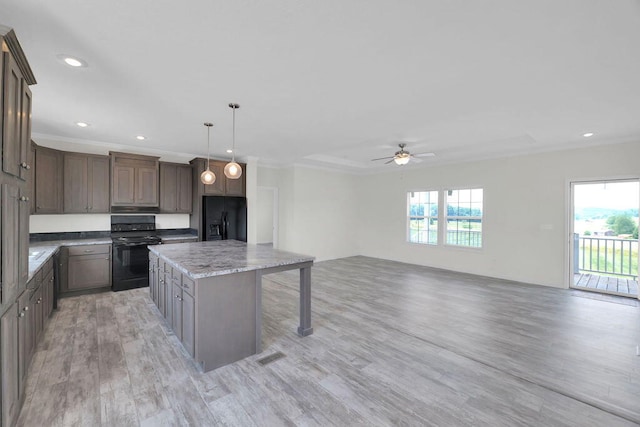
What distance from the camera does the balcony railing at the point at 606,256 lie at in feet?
18.5

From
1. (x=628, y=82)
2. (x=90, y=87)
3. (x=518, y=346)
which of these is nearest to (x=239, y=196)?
(x=90, y=87)

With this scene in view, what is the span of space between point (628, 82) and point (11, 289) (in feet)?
16.9

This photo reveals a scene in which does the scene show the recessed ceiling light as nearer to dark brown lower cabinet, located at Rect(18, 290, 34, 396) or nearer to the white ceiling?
the white ceiling

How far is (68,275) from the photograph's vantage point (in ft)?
14.0

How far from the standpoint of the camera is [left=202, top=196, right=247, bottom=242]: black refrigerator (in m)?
5.63

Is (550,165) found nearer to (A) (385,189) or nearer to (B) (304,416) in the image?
(A) (385,189)

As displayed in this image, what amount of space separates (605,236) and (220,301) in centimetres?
743

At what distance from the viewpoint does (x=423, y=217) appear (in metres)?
7.24

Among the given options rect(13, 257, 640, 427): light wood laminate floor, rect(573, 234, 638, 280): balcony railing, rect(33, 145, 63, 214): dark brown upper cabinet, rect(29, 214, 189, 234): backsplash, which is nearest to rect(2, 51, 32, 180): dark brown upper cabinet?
rect(13, 257, 640, 427): light wood laminate floor

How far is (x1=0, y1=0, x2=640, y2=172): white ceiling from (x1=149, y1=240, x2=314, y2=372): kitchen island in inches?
68.6

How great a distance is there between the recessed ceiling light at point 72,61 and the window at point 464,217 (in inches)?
266

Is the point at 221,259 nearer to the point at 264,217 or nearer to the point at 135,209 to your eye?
the point at 135,209

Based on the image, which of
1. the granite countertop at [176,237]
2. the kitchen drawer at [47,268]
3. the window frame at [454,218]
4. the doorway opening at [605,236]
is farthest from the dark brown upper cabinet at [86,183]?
the doorway opening at [605,236]

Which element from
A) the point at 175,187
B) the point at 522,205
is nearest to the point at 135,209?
Result: the point at 175,187
